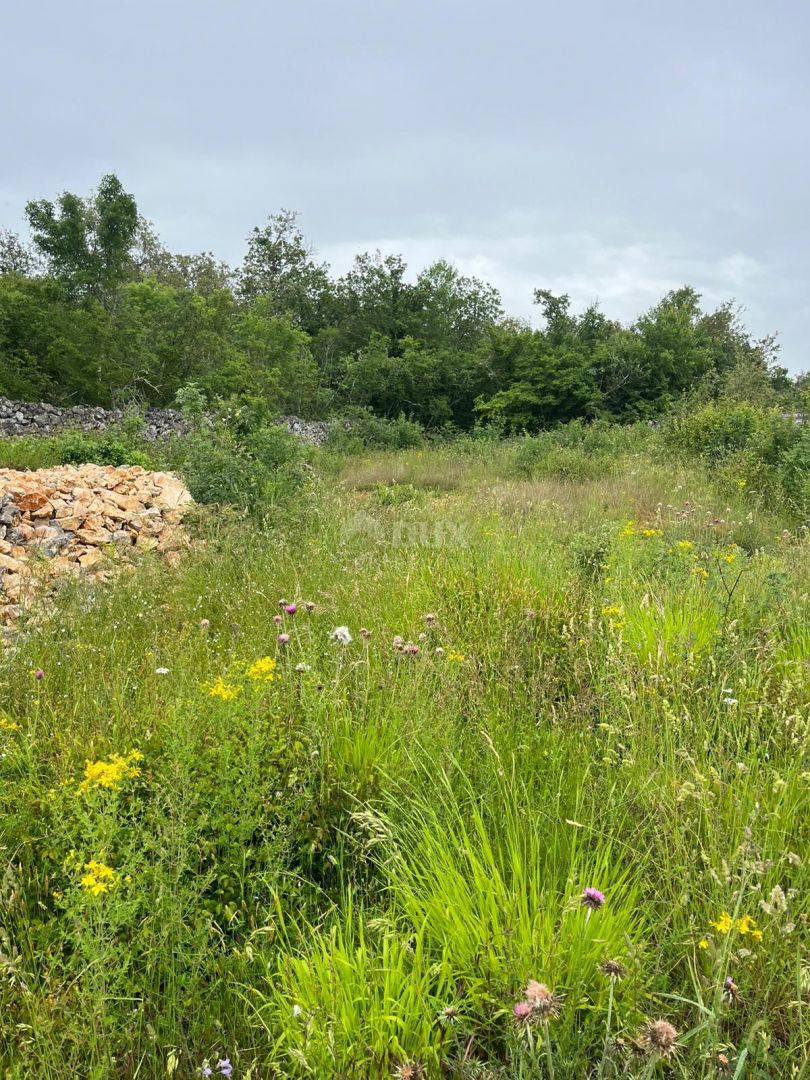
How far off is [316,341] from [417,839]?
81.2ft

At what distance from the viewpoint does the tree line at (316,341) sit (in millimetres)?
15805

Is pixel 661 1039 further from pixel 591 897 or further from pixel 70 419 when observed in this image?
pixel 70 419

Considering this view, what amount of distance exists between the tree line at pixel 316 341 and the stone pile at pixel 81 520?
204 inches

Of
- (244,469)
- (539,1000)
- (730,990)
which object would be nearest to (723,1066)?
(730,990)

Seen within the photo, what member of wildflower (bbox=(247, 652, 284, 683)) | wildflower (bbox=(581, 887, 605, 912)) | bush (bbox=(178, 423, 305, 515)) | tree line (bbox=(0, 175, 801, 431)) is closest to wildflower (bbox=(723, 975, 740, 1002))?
wildflower (bbox=(581, 887, 605, 912))

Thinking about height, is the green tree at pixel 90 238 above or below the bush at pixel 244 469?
above

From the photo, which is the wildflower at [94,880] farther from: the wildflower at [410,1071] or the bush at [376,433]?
the bush at [376,433]

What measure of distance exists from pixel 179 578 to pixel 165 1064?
3619 mm

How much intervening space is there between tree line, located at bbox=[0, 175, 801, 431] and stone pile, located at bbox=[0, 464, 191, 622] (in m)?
5.18

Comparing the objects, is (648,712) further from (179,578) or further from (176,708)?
(179,578)

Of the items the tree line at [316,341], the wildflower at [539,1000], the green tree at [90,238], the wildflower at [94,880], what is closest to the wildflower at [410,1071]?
the wildflower at [539,1000]

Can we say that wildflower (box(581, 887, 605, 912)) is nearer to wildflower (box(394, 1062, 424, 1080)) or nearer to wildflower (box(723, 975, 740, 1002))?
wildflower (box(723, 975, 740, 1002))

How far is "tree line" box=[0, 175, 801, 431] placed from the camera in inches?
622

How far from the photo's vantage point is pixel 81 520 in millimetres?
6301
